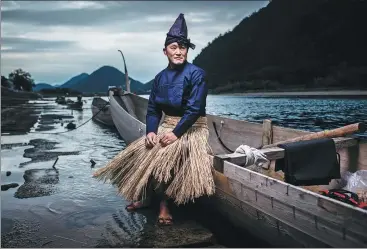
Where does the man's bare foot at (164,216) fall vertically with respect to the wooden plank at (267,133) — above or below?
below

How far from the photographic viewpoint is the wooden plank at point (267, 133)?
6.43m

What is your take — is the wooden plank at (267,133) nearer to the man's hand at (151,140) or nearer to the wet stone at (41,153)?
the man's hand at (151,140)

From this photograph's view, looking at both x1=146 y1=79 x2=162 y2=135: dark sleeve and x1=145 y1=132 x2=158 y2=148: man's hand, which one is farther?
x1=146 y1=79 x2=162 y2=135: dark sleeve

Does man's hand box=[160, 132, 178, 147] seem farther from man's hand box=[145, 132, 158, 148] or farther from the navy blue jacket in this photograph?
man's hand box=[145, 132, 158, 148]

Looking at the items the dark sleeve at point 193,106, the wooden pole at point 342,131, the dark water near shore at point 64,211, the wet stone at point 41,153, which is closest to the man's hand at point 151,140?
the dark sleeve at point 193,106

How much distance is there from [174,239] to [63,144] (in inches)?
433

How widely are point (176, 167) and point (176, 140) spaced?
37 centimetres

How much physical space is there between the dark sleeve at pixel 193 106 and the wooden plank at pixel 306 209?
31.9 inches

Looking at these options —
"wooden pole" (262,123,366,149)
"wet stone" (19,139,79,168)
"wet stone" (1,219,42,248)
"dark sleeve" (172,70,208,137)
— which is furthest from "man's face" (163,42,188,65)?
"wet stone" (19,139,79,168)

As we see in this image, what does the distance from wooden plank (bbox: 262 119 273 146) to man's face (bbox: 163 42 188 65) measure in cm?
287

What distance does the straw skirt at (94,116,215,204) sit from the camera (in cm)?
405

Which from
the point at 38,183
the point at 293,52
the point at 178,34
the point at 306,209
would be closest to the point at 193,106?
the point at 178,34

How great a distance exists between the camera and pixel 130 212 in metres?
5.43

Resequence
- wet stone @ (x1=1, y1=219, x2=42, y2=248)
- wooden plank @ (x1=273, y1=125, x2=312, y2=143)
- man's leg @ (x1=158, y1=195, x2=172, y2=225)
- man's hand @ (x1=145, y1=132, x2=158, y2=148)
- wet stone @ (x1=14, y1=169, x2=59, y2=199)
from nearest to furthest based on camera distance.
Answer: wet stone @ (x1=1, y1=219, x2=42, y2=248), man's hand @ (x1=145, y1=132, x2=158, y2=148), man's leg @ (x1=158, y1=195, x2=172, y2=225), wooden plank @ (x1=273, y1=125, x2=312, y2=143), wet stone @ (x1=14, y1=169, x2=59, y2=199)
